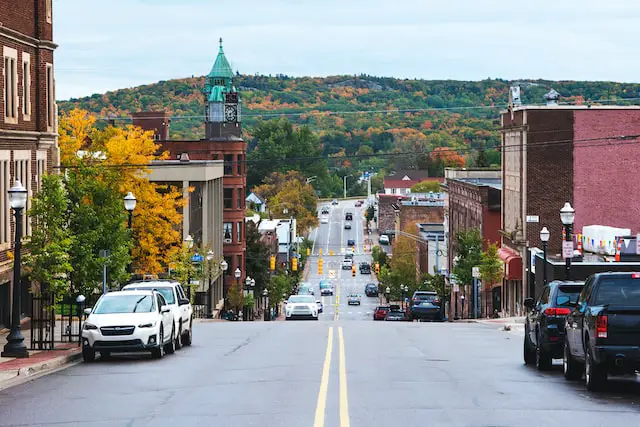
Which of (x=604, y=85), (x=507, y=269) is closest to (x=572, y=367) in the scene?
(x=507, y=269)

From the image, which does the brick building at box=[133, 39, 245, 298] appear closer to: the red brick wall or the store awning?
the store awning

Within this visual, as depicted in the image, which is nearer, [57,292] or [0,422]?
[0,422]

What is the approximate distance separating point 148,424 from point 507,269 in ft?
182

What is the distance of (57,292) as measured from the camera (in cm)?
3206

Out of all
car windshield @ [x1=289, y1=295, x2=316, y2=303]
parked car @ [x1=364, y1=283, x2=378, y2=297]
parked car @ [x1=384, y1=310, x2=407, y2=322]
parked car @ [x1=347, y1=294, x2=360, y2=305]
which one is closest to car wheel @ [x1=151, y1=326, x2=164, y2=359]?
car windshield @ [x1=289, y1=295, x2=316, y2=303]

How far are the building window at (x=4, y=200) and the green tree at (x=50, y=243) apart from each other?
349 centimetres

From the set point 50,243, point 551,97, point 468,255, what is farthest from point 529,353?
point 468,255

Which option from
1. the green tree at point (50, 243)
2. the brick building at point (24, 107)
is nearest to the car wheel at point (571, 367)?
the green tree at point (50, 243)

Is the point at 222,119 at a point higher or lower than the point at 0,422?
higher

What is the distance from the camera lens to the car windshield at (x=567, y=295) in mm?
22859

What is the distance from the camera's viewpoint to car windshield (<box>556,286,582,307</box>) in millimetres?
22859

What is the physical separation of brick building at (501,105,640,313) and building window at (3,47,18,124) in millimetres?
35985

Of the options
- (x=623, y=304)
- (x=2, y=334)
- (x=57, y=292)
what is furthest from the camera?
(x=2, y=334)

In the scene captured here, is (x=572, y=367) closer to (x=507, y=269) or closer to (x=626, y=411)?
(x=626, y=411)
